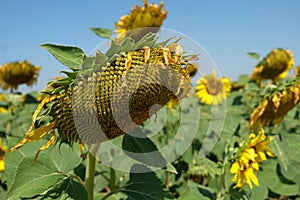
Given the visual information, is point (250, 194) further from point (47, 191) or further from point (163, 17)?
point (163, 17)

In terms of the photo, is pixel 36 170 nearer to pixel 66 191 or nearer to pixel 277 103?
pixel 66 191

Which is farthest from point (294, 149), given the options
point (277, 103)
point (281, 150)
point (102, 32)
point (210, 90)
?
point (210, 90)

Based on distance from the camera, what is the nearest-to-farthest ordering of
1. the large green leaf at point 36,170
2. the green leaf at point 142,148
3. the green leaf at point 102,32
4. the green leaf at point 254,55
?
1. the large green leaf at point 36,170
2. the green leaf at point 142,148
3. the green leaf at point 102,32
4. the green leaf at point 254,55

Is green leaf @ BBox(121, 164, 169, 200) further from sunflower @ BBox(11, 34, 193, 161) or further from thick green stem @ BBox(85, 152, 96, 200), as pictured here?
sunflower @ BBox(11, 34, 193, 161)

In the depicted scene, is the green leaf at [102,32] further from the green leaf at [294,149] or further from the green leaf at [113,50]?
the green leaf at [113,50]

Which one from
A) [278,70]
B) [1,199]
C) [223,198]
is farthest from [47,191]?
[278,70]

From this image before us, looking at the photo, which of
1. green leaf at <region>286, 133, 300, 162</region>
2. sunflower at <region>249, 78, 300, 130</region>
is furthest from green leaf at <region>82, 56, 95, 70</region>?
green leaf at <region>286, 133, 300, 162</region>

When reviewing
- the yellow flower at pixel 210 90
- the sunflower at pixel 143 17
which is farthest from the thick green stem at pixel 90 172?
the yellow flower at pixel 210 90
